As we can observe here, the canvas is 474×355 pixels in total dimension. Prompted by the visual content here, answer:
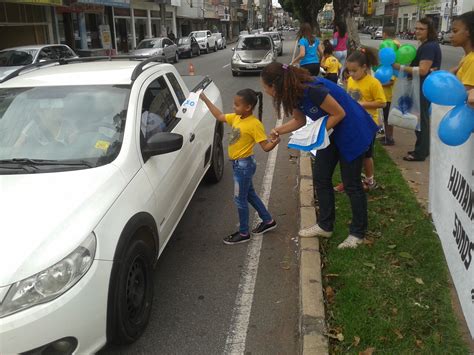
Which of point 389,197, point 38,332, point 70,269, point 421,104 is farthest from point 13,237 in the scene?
point 421,104

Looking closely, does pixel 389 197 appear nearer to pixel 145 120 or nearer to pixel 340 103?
pixel 340 103

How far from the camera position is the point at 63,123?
3.46 m

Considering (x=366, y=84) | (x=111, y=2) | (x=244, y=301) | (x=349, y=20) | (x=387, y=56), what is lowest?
(x=244, y=301)

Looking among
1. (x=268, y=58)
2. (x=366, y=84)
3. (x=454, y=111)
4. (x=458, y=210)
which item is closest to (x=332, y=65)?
(x=366, y=84)

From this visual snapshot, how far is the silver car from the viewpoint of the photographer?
58.9 ft

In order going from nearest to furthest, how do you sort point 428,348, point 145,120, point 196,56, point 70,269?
point 70,269
point 428,348
point 145,120
point 196,56

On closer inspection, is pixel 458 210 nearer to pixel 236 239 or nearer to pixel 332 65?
pixel 236 239

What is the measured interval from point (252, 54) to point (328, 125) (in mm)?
15372

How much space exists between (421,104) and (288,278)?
10.9 ft

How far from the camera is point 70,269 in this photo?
2371 millimetres

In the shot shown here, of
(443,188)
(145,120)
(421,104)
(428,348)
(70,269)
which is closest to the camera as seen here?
(70,269)

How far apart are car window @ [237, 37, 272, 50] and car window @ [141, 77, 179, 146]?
49.2 feet

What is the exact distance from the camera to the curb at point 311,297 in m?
2.83

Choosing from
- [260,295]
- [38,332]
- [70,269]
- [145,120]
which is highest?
[145,120]
